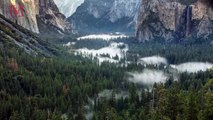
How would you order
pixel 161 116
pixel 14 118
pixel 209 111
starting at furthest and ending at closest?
1. pixel 14 118
2. pixel 161 116
3. pixel 209 111

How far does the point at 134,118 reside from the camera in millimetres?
185125

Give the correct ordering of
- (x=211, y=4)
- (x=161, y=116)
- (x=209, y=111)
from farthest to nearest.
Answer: (x=161, y=116), (x=209, y=111), (x=211, y=4)

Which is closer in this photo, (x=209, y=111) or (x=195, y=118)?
(x=209, y=111)

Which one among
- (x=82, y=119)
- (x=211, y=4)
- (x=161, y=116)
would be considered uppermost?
(x=211, y=4)

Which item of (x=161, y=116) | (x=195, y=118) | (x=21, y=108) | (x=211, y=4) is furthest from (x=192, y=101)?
(x=21, y=108)

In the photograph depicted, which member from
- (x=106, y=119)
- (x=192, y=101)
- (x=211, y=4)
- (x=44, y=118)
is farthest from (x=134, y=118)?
(x=211, y=4)

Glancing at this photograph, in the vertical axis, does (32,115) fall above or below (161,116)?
below

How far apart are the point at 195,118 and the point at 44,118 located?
95082 mm

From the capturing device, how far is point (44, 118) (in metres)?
185

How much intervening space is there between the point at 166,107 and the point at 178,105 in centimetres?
422

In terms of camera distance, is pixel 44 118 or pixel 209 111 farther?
pixel 44 118

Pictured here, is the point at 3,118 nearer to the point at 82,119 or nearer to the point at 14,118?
the point at 14,118

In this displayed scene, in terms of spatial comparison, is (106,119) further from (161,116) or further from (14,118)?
(161,116)

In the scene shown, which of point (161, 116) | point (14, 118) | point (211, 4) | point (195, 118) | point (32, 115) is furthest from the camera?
point (32, 115)
